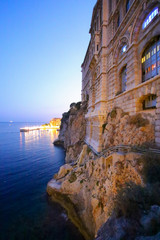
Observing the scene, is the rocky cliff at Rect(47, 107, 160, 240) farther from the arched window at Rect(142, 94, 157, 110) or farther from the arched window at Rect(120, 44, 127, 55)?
the arched window at Rect(120, 44, 127, 55)

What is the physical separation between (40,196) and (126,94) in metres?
17.1

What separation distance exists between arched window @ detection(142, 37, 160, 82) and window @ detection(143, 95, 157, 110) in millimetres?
1723

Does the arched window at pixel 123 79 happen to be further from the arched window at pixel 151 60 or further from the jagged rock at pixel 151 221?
the jagged rock at pixel 151 221

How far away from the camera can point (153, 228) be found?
2631 millimetres

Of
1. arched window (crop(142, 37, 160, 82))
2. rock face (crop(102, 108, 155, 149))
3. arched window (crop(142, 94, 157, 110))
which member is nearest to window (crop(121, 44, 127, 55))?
arched window (crop(142, 37, 160, 82))

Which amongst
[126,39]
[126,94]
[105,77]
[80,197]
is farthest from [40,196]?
[126,39]

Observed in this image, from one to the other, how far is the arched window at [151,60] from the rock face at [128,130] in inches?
140

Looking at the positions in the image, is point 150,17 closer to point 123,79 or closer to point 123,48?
point 123,48

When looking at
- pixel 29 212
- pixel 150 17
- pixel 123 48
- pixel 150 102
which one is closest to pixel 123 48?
pixel 123 48

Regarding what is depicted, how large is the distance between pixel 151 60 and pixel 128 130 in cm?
590

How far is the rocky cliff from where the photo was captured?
10.0 ft

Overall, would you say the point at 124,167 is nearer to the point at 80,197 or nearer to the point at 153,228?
the point at 153,228

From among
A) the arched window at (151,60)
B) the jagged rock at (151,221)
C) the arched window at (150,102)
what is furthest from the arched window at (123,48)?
the jagged rock at (151,221)

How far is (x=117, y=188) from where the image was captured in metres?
6.80
